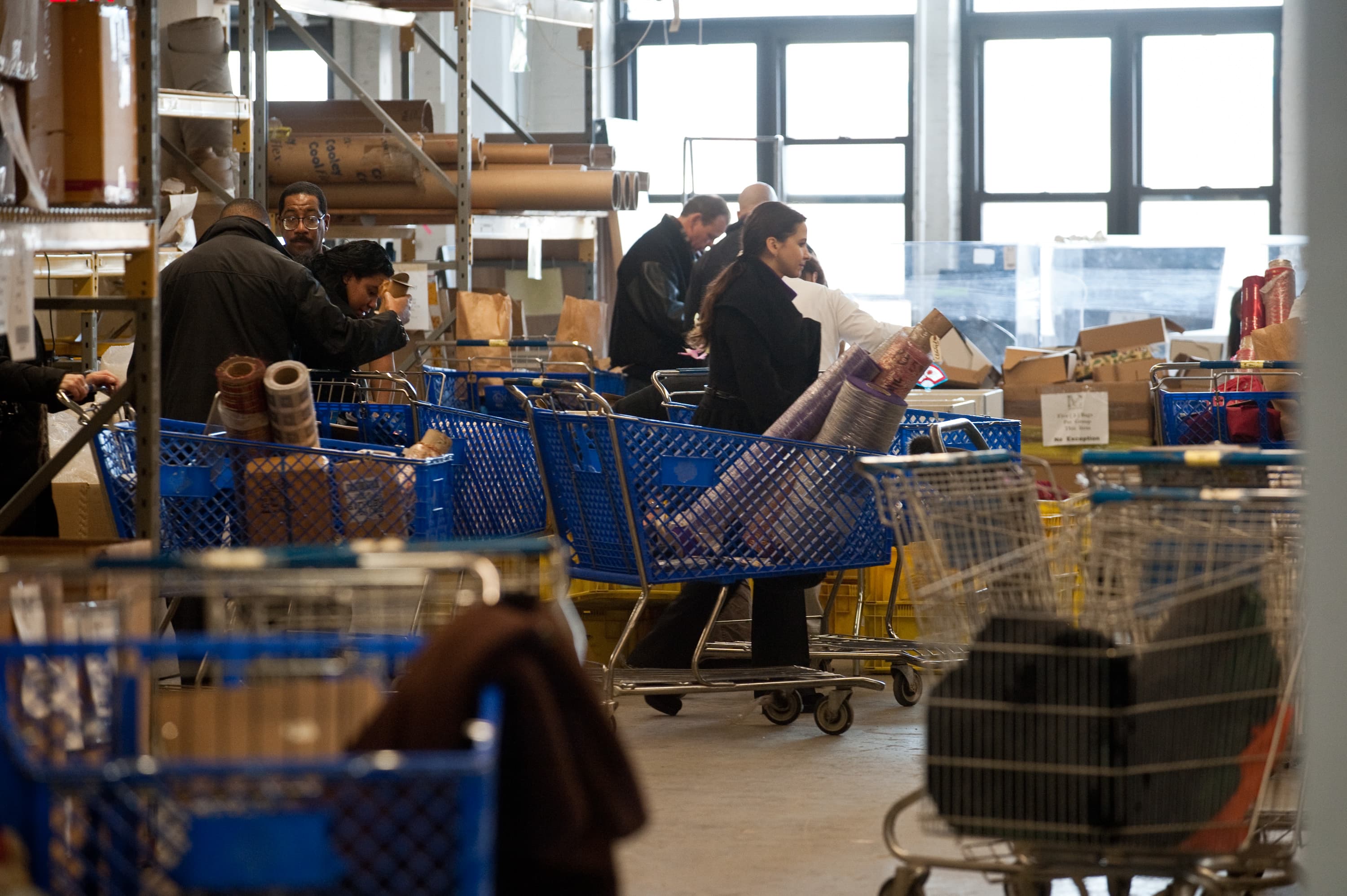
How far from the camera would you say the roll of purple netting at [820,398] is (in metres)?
4.30

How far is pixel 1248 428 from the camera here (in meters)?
4.82

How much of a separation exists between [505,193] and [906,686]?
13.1 ft

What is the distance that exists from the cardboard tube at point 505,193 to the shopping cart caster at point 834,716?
13.5 feet

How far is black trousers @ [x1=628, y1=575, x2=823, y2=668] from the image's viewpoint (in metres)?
4.73

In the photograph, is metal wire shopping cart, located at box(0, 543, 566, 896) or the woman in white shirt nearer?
metal wire shopping cart, located at box(0, 543, 566, 896)

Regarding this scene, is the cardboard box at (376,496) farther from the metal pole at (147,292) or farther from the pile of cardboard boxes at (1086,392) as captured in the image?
the pile of cardboard boxes at (1086,392)

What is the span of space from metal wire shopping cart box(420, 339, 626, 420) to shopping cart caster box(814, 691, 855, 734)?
5.35 feet

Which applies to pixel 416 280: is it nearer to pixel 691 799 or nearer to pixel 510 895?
pixel 691 799

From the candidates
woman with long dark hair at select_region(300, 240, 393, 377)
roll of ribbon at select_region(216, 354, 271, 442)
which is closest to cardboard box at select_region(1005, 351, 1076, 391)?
woman with long dark hair at select_region(300, 240, 393, 377)

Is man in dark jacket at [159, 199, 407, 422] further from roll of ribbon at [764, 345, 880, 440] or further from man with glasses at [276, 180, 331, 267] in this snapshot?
roll of ribbon at [764, 345, 880, 440]

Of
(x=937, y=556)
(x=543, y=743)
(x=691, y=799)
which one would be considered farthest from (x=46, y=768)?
(x=691, y=799)

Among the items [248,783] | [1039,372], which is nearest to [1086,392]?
[1039,372]

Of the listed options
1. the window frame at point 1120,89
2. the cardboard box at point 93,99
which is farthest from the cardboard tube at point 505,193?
the window frame at point 1120,89

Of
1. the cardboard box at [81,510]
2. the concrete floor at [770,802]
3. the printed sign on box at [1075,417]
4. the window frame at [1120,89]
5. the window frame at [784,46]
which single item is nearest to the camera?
the concrete floor at [770,802]
